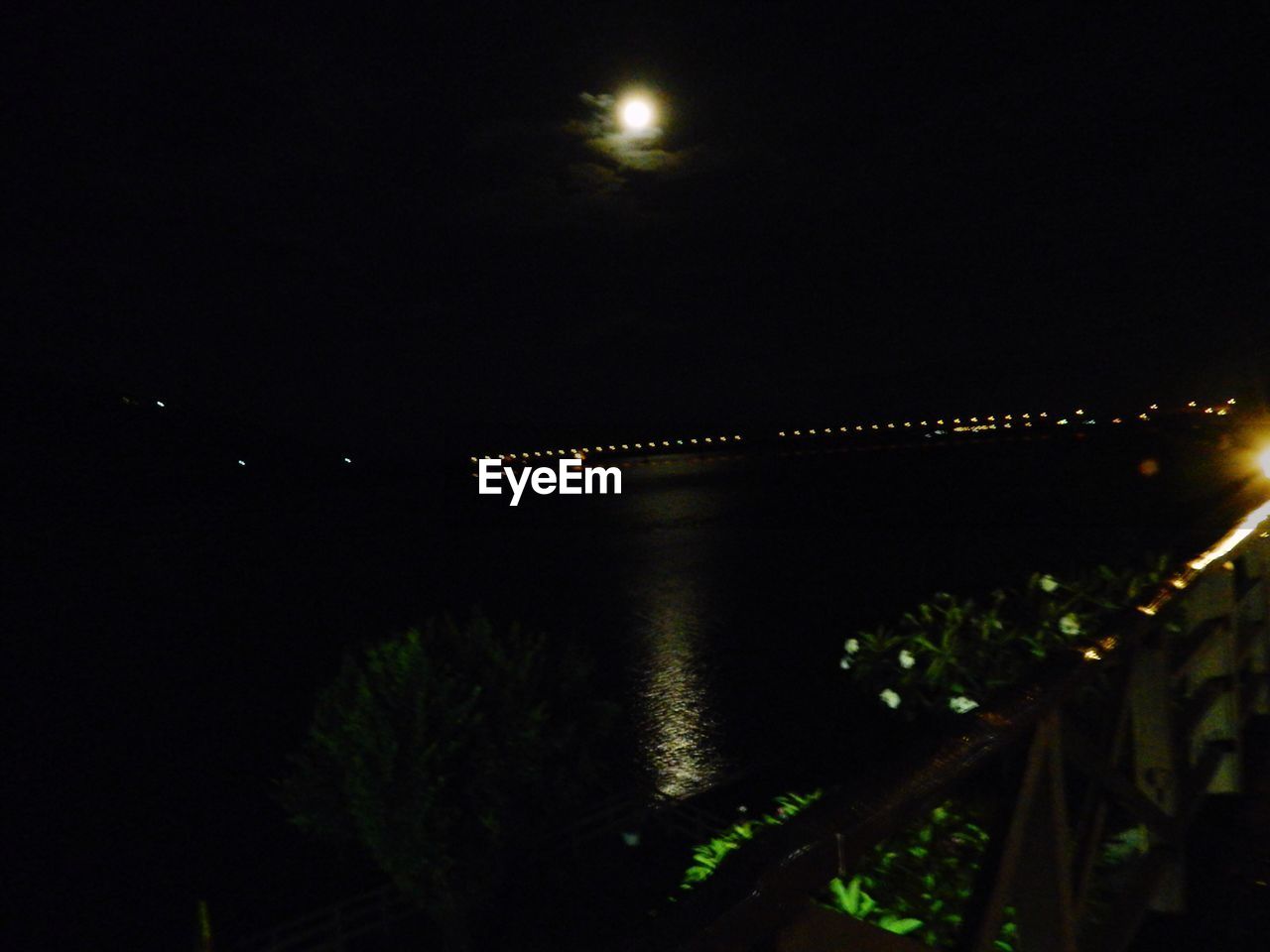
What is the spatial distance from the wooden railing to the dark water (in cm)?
101

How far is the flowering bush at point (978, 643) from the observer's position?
506cm

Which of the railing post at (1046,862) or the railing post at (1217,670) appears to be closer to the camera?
the railing post at (1046,862)

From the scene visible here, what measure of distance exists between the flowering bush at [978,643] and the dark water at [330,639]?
823 mm

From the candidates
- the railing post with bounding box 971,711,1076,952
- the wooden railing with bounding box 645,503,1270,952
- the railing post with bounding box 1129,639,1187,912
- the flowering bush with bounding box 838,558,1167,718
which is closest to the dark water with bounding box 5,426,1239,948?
the flowering bush with bounding box 838,558,1167,718

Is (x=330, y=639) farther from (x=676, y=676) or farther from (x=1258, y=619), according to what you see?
(x=1258, y=619)

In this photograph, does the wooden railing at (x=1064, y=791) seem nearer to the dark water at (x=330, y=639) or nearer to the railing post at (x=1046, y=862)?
the railing post at (x=1046, y=862)

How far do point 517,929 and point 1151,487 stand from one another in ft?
188

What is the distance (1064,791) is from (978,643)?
128 inches

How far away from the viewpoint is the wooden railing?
1.22m

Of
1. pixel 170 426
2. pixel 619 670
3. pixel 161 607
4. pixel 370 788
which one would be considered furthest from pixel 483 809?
pixel 170 426

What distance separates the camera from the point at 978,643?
17.2 ft

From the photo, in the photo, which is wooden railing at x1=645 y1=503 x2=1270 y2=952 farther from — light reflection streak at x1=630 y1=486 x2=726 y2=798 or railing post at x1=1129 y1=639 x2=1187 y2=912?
light reflection streak at x1=630 y1=486 x2=726 y2=798

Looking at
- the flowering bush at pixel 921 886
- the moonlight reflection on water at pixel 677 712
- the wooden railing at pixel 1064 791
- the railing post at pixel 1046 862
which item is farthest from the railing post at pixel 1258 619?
the moonlight reflection on water at pixel 677 712

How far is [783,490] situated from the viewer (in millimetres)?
78000
